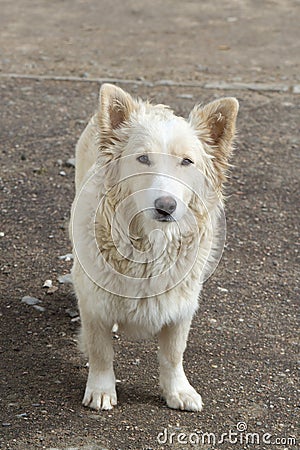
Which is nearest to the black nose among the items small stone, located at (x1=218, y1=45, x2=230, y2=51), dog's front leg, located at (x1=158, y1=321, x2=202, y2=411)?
dog's front leg, located at (x1=158, y1=321, x2=202, y2=411)

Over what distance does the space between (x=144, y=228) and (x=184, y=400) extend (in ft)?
3.06

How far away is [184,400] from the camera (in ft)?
13.6

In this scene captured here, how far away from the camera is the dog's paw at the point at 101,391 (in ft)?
13.4

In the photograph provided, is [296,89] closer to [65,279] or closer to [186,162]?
[65,279]

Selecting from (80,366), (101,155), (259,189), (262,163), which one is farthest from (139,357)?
(262,163)

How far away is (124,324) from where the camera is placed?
4023mm

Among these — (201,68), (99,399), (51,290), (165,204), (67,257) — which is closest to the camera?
(165,204)

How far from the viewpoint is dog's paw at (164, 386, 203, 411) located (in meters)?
4.14

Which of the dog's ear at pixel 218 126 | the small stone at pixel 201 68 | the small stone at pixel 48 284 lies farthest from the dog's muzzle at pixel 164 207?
the small stone at pixel 201 68

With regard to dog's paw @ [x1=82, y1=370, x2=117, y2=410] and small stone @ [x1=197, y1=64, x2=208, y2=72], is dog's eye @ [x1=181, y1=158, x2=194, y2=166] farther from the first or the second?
small stone @ [x1=197, y1=64, x2=208, y2=72]

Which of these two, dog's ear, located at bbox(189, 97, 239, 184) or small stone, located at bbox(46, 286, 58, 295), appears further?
small stone, located at bbox(46, 286, 58, 295)

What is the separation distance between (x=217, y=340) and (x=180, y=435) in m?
0.96

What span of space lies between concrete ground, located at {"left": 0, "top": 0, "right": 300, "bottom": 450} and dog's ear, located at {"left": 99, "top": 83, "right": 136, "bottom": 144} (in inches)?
53.1

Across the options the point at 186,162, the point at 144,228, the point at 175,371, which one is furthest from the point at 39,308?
the point at 186,162
